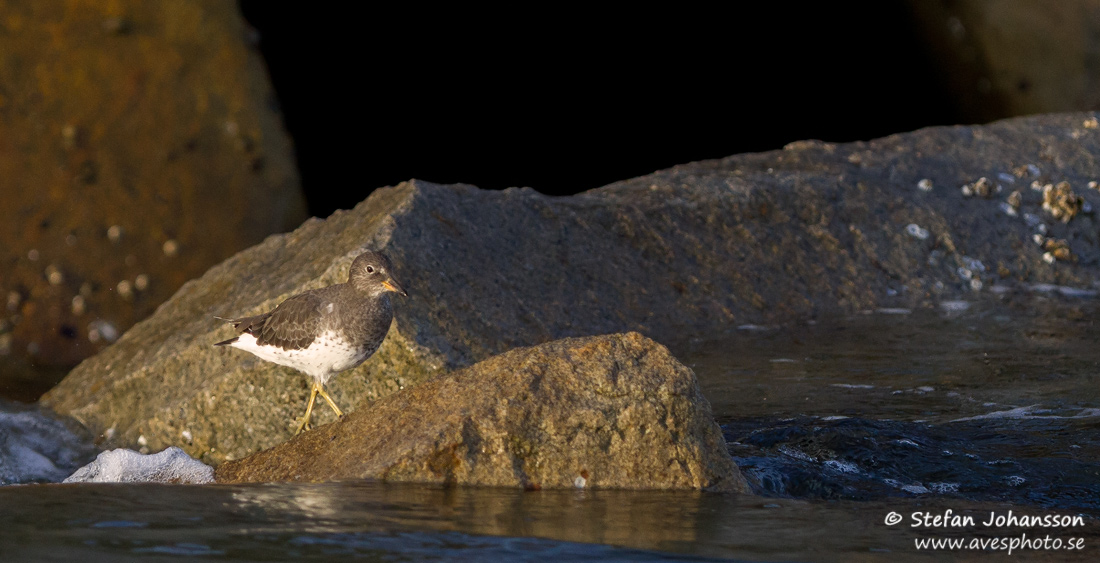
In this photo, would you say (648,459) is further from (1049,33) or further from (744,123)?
(744,123)

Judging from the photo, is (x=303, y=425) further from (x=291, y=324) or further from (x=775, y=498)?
(x=775, y=498)

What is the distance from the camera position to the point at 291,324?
4441 mm

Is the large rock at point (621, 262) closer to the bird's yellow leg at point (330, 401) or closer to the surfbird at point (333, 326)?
the bird's yellow leg at point (330, 401)

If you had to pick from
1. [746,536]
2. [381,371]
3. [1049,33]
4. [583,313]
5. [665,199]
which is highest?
[1049,33]

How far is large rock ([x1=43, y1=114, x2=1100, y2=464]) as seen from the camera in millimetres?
4934

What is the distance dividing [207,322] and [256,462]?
160 centimetres

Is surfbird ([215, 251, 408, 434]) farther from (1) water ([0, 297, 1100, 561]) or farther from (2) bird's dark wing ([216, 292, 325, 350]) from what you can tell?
(1) water ([0, 297, 1100, 561])

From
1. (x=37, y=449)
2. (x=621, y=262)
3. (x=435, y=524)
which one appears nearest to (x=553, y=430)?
(x=435, y=524)

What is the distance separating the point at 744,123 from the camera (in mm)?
13703

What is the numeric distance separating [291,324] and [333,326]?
0.24 meters

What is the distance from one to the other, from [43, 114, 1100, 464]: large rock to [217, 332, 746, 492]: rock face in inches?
33.2

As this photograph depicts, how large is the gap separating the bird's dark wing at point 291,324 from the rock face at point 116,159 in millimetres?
3488

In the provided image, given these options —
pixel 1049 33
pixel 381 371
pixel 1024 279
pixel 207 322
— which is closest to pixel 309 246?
pixel 207 322

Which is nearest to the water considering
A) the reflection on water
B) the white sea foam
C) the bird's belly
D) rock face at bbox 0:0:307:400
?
the reflection on water
